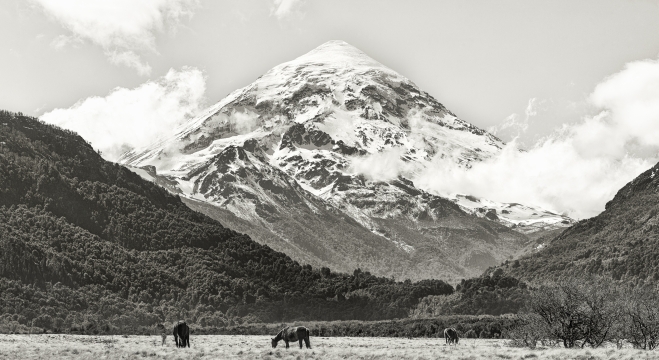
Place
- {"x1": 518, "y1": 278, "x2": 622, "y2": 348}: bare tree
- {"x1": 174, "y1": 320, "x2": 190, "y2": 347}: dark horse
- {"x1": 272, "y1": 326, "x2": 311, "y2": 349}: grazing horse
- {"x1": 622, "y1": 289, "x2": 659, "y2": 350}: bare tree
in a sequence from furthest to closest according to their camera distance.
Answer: {"x1": 622, "y1": 289, "x2": 659, "y2": 350}: bare tree, {"x1": 518, "y1": 278, "x2": 622, "y2": 348}: bare tree, {"x1": 272, "y1": 326, "x2": 311, "y2": 349}: grazing horse, {"x1": 174, "y1": 320, "x2": 190, "y2": 347}: dark horse

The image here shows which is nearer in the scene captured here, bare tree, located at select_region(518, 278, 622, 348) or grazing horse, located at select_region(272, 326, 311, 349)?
grazing horse, located at select_region(272, 326, 311, 349)

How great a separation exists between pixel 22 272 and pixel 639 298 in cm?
14665

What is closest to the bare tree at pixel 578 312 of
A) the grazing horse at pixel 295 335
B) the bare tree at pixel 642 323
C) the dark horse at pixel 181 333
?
the bare tree at pixel 642 323

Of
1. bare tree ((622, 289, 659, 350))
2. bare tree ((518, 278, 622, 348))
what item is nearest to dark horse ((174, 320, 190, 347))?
bare tree ((518, 278, 622, 348))

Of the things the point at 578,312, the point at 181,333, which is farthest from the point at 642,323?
the point at 181,333

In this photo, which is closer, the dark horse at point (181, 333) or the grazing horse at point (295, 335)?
the dark horse at point (181, 333)

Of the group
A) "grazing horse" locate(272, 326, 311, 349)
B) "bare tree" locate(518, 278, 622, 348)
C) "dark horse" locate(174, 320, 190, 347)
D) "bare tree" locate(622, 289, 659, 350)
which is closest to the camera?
"dark horse" locate(174, 320, 190, 347)

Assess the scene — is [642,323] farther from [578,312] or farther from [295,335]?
[295,335]

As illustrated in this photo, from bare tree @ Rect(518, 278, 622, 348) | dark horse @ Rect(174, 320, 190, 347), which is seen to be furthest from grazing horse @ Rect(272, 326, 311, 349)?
bare tree @ Rect(518, 278, 622, 348)

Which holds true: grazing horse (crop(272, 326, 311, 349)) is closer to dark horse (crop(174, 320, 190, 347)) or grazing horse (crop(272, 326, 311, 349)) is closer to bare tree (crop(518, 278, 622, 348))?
dark horse (crop(174, 320, 190, 347))

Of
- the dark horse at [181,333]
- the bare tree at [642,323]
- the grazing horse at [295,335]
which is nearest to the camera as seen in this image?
the dark horse at [181,333]

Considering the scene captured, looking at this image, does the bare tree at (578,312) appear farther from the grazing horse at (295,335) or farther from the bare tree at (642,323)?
the grazing horse at (295,335)

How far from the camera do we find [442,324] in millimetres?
190625

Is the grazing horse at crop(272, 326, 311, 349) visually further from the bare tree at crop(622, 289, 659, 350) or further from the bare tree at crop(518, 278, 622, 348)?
the bare tree at crop(622, 289, 659, 350)
